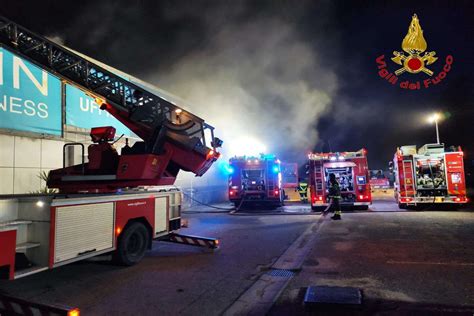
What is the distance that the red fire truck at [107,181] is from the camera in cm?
418

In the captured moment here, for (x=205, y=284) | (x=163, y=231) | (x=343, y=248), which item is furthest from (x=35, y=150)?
(x=343, y=248)

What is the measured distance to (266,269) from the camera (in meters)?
5.35

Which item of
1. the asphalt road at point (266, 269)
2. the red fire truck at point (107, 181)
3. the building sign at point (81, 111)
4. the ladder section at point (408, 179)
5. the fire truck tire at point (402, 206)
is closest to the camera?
the asphalt road at point (266, 269)

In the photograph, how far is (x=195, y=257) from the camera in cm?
625

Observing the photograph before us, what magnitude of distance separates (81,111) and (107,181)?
635 cm

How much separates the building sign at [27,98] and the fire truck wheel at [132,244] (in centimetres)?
557

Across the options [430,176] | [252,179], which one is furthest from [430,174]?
[252,179]

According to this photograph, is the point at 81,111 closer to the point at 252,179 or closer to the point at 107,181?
the point at 107,181

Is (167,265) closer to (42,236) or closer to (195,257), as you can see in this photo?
(195,257)

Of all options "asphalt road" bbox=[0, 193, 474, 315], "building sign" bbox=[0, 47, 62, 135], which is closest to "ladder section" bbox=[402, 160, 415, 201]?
"asphalt road" bbox=[0, 193, 474, 315]

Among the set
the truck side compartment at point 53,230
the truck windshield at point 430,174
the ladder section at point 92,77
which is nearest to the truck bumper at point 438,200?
the truck windshield at point 430,174

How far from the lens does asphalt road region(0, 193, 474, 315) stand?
3.80m

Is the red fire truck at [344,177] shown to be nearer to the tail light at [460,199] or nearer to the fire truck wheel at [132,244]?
the tail light at [460,199]

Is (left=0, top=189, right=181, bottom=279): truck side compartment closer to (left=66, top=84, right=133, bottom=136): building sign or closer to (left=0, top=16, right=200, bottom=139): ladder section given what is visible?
(left=0, top=16, right=200, bottom=139): ladder section
